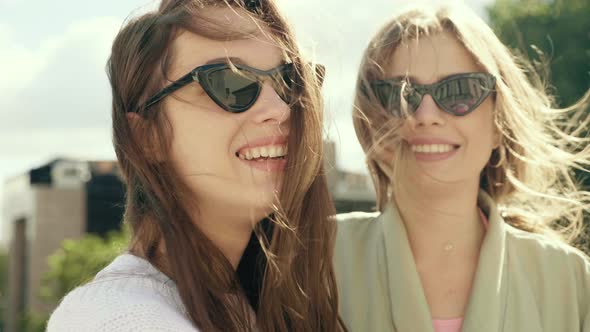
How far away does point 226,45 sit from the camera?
2.23m

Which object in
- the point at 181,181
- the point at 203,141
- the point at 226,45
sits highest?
the point at 226,45

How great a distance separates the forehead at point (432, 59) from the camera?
3.02m

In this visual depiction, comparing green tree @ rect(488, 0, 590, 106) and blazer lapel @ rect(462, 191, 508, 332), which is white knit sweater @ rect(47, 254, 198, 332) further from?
green tree @ rect(488, 0, 590, 106)

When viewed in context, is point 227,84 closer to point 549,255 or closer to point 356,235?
point 356,235

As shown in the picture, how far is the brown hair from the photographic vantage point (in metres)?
2.18

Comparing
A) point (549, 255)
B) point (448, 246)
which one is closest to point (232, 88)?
point (448, 246)

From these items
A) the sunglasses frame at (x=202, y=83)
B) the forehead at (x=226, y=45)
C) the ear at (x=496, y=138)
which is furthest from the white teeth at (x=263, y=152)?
the ear at (x=496, y=138)

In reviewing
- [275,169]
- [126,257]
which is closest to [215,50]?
[275,169]

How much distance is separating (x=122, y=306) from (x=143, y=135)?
536 mm

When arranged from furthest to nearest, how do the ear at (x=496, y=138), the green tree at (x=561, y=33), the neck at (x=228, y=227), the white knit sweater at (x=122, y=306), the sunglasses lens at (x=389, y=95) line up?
1. the green tree at (x=561, y=33)
2. the ear at (x=496, y=138)
3. the sunglasses lens at (x=389, y=95)
4. the neck at (x=228, y=227)
5. the white knit sweater at (x=122, y=306)

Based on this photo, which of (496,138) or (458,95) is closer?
(458,95)

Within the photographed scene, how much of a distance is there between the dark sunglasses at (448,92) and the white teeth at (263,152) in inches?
31.6

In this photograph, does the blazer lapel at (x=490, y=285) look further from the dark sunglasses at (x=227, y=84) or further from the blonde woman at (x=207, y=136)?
the dark sunglasses at (x=227, y=84)

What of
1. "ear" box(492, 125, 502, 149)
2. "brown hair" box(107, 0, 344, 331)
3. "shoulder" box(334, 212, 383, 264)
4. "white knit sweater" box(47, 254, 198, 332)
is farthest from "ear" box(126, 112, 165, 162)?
"ear" box(492, 125, 502, 149)
